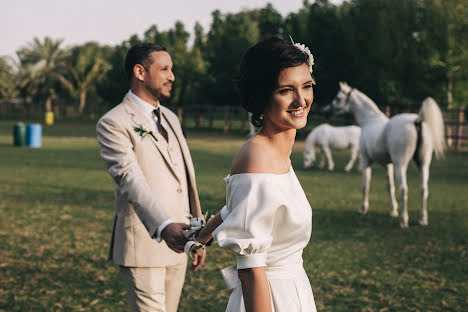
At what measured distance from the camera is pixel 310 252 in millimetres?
7105

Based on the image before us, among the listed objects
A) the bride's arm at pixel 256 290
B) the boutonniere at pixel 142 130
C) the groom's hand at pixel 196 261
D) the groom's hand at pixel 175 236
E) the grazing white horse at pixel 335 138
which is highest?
the boutonniere at pixel 142 130

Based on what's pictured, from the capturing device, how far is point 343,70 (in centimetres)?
3528

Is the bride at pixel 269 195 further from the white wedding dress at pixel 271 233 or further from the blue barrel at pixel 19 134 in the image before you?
the blue barrel at pixel 19 134

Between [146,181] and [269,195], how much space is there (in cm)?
159

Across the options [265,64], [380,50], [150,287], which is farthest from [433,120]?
[380,50]

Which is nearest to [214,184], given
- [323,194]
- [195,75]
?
[323,194]

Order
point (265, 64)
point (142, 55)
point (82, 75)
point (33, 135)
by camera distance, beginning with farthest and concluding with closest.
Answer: point (82, 75), point (33, 135), point (142, 55), point (265, 64)

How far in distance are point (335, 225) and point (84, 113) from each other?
62304mm

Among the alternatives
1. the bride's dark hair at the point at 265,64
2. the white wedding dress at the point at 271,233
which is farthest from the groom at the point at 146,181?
the bride's dark hair at the point at 265,64

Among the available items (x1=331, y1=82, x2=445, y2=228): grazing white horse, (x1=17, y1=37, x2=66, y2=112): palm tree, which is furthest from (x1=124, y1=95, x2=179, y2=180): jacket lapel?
(x1=17, y1=37, x2=66, y2=112): palm tree

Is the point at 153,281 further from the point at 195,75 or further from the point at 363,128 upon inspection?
the point at 195,75

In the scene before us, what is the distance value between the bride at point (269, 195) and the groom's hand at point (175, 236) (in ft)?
2.52

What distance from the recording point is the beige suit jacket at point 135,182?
3.04 m

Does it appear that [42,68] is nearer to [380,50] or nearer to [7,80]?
[7,80]
